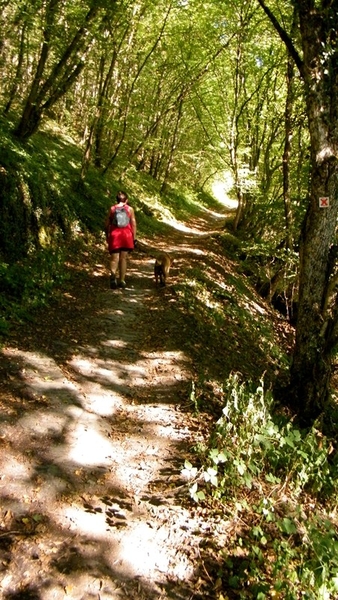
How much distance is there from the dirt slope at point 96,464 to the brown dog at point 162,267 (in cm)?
229

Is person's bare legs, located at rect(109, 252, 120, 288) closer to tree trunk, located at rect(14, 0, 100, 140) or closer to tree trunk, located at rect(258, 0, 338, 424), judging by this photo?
tree trunk, located at rect(14, 0, 100, 140)

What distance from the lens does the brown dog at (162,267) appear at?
9448 millimetres

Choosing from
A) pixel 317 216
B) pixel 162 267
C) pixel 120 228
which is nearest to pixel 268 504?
pixel 317 216

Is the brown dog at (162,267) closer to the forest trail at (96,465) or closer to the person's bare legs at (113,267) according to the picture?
the person's bare legs at (113,267)

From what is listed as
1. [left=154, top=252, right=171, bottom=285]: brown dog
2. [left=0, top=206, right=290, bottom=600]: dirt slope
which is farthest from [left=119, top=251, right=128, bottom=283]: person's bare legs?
[left=0, top=206, right=290, bottom=600]: dirt slope

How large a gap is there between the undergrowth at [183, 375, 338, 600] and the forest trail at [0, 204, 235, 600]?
9.3 inches

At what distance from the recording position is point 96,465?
424cm

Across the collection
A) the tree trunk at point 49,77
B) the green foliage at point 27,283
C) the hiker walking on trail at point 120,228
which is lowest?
the green foliage at point 27,283

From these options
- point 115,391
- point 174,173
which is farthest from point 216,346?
point 174,173

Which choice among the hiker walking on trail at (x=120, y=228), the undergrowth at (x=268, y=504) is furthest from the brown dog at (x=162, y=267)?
the undergrowth at (x=268, y=504)

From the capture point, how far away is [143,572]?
3.25m

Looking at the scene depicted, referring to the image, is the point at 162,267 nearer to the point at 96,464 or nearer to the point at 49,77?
the point at 49,77

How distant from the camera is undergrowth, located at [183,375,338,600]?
332 centimetres

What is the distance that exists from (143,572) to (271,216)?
40.8ft
